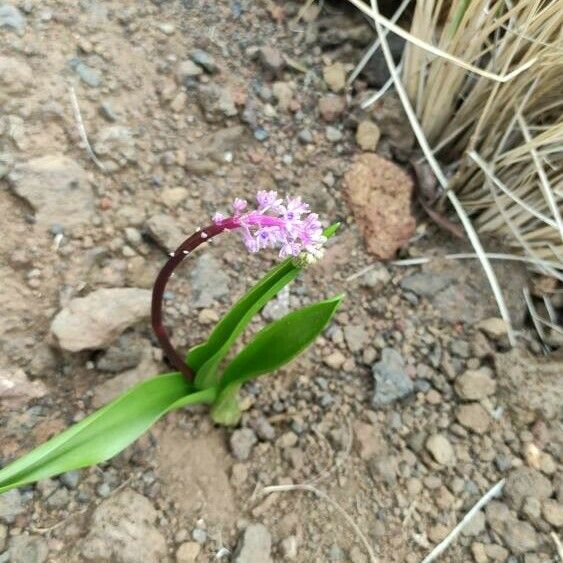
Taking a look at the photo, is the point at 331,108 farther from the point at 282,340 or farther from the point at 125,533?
the point at 125,533

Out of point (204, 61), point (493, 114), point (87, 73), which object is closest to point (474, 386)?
point (493, 114)

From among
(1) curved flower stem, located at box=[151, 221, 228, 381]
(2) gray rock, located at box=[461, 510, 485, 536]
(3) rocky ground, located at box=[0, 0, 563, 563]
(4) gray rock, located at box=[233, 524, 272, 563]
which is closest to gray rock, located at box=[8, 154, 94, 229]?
(3) rocky ground, located at box=[0, 0, 563, 563]

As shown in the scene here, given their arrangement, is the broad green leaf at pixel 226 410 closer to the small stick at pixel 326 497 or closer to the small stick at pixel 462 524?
the small stick at pixel 326 497

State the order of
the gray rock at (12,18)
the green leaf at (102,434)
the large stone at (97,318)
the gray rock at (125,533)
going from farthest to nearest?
the gray rock at (12,18) < the large stone at (97,318) < the gray rock at (125,533) < the green leaf at (102,434)

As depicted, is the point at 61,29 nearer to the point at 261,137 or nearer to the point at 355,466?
the point at 261,137

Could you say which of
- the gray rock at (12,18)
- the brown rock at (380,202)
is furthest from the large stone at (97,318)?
the gray rock at (12,18)

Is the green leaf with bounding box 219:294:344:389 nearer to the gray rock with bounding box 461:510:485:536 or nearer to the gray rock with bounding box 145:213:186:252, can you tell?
the gray rock with bounding box 145:213:186:252
